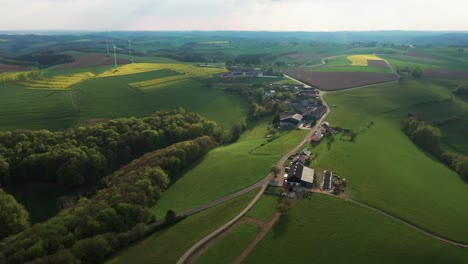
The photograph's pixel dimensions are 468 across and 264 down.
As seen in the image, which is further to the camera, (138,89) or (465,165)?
(138,89)

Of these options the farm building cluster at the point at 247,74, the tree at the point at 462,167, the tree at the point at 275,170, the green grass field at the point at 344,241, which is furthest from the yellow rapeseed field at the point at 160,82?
the tree at the point at 462,167

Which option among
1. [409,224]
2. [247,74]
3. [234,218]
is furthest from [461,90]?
[234,218]

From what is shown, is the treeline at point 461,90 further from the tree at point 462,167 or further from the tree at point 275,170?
the tree at point 275,170

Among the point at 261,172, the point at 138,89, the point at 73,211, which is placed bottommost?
the point at 73,211

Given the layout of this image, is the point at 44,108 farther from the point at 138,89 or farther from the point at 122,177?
the point at 122,177

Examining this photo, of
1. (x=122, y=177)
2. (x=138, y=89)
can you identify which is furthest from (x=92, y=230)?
(x=138, y=89)

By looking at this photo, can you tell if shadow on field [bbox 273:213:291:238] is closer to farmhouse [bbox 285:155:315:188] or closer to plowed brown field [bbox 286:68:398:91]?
farmhouse [bbox 285:155:315:188]

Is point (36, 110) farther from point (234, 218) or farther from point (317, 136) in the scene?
point (317, 136)

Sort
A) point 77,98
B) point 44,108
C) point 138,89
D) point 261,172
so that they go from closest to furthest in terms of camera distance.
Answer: point 261,172, point 44,108, point 77,98, point 138,89
